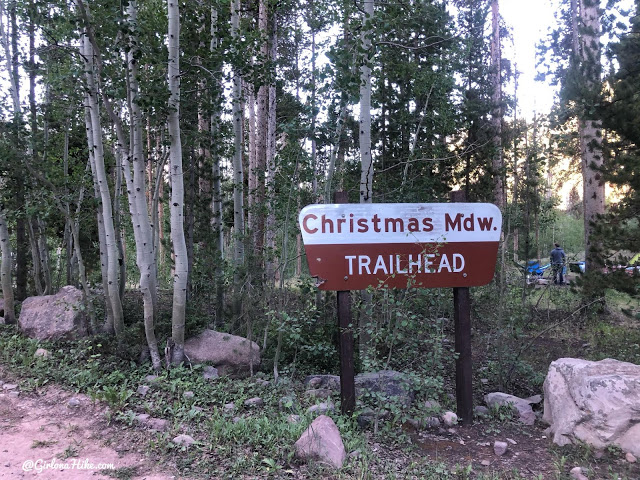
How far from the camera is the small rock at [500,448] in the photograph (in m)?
3.93

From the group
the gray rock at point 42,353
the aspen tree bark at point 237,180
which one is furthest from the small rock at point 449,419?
the gray rock at point 42,353

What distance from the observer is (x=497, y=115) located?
1305 centimetres

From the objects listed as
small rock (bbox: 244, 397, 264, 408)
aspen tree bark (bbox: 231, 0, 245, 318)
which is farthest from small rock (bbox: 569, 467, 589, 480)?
aspen tree bark (bbox: 231, 0, 245, 318)

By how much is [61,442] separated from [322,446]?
2.37 meters

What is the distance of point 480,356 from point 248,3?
9.85m

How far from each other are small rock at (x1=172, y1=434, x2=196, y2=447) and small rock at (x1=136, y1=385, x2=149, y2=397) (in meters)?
1.39

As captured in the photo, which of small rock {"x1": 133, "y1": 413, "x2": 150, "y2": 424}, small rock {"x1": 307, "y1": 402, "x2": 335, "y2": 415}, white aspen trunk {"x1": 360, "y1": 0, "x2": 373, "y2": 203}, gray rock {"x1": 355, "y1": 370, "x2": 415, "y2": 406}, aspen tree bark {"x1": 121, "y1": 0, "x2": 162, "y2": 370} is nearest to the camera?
small rock {"x1": 133, "y1": 413, "x2": 150, "y2": 424}

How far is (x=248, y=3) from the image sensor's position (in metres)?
10.9

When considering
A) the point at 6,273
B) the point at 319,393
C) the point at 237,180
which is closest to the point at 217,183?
the point at 237,180

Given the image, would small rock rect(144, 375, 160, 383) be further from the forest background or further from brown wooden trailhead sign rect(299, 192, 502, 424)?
brown wooden trailhead sign rect(299, 192, 502, 424)

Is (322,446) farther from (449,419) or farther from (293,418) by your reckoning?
→ (449,419)

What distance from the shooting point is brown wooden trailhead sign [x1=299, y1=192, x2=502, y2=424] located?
4.46 metres

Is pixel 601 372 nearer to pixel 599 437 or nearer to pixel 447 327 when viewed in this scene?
pixel 599 437

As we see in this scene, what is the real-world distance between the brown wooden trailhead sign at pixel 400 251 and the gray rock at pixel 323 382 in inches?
43.5
